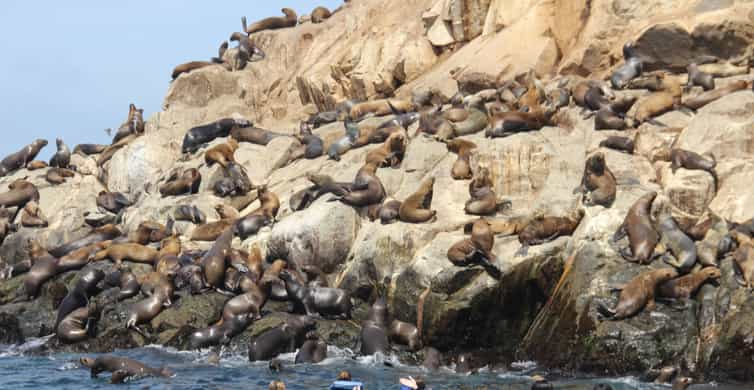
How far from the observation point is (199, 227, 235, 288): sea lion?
19.5 metres

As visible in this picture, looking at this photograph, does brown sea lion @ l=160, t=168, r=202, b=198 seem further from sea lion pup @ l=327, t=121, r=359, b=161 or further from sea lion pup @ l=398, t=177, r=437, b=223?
sea lion pup @ l=398, t=177, r=437, b=223

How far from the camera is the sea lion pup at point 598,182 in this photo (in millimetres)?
17719

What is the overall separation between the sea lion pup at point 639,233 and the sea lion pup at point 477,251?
5.95 feet

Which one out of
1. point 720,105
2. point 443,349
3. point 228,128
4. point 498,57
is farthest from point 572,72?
point 443,349

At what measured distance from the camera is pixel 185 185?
24578mm

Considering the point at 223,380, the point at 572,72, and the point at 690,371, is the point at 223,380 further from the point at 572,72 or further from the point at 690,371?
the point at 572,72

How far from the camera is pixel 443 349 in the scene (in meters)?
16.9

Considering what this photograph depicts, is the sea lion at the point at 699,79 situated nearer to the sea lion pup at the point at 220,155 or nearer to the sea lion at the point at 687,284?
the sea lion at the point at 687,284

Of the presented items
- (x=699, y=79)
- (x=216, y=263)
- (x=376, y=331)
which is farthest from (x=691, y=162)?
(x=216, y=263)

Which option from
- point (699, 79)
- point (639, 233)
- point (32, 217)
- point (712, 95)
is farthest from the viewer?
point (32, 217)

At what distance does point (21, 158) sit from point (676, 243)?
2069 centimetres

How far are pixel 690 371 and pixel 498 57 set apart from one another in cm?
1286

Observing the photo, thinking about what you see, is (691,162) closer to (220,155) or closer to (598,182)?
(598,182)

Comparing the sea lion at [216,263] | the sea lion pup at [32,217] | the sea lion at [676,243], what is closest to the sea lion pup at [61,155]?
the sea lion pup at [32,217]
